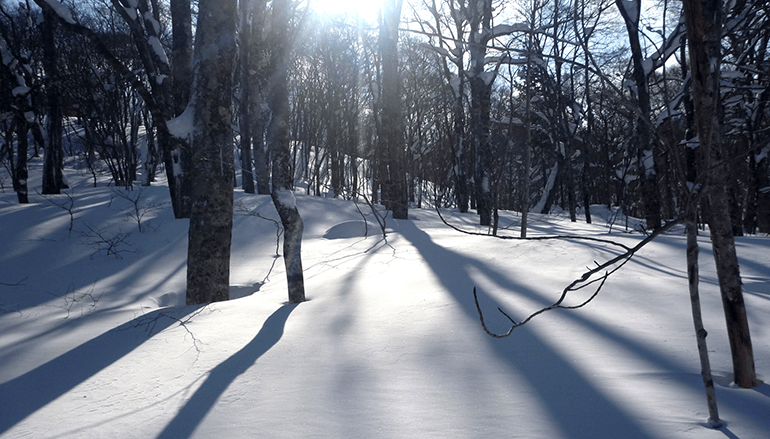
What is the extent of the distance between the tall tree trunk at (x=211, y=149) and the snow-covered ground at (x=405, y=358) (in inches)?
21.3

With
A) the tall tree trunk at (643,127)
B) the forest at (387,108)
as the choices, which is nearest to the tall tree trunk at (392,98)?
the forest at (387,108)

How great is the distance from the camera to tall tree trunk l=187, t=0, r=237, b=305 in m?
4.22

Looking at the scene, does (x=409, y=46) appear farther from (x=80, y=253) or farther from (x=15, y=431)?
(x=15, y=431)

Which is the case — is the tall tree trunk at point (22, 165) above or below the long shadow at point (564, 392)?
above

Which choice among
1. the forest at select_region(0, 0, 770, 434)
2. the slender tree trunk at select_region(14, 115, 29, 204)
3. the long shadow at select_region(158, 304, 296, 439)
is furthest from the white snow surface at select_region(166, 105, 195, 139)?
the slender tree trunk at select_region(14, 115, 29, 204)

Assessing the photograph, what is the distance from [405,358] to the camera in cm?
231

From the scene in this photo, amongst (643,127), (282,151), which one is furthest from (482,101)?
(282,151)

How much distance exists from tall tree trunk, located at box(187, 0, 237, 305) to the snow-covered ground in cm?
54

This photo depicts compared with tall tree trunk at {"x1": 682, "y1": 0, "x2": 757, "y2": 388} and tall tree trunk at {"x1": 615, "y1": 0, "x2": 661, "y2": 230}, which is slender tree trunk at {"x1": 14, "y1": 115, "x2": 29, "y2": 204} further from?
tall tree trunk at {"x1": 615, "y1": 0, "x2": 661, "y2": 230}

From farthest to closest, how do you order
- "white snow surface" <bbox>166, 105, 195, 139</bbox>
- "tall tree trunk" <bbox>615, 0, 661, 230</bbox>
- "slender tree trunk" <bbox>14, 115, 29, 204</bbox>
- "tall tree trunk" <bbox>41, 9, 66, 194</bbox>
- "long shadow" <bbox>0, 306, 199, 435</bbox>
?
1. "tall tree trunk" <bbox>41, 9, 66, 194</bbox>
2. "slender tree trunk" <bbox>14, 115, 29, 204</bbox>
3. "tall tree trunk" <bbox>615, 0, 661, 230</bbox>
4. "white snow surface" <bbox>166, 105, 195, 139</bbox>
5. "long shadow" <bbox>0, 306, 199, 435</bbox>

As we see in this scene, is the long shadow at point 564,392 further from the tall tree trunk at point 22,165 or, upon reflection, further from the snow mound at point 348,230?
the tall tree trunk at point 22,165

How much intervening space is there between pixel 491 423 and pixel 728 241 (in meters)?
1.07

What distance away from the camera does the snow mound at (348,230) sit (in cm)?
793

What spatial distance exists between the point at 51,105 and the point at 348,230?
8066 mm
